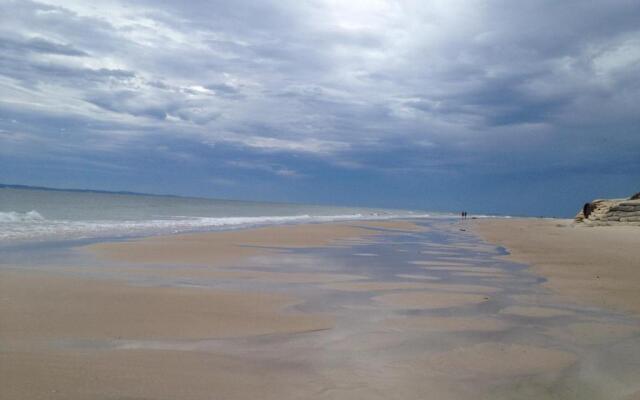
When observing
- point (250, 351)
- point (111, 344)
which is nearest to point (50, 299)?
point (111, 344)

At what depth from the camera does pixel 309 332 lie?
21.6ft

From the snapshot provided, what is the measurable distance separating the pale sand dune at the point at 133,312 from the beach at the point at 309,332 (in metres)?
0.04

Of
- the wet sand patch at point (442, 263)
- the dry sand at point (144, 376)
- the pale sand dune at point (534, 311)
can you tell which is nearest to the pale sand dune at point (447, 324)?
the pale sand dune at point (534, 311)

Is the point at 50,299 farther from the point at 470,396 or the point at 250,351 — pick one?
the point at 470,396

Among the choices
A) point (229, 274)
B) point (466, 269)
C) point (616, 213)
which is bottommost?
point (229, 274)

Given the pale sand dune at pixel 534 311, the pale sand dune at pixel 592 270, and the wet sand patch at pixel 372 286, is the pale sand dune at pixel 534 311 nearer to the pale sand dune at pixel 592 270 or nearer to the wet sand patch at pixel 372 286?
the pale sand dune at pixel 592 270

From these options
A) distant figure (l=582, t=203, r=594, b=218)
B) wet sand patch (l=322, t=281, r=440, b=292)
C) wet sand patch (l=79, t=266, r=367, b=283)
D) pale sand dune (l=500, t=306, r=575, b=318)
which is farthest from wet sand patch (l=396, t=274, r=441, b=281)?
distant figure (l=582, t=203, r=594, b=218)

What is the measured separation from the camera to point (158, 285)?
384 inches

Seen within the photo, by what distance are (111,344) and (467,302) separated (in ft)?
20.3

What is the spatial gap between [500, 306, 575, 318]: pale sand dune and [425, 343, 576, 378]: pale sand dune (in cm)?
204

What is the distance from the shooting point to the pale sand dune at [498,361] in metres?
5.16

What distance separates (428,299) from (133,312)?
17.4 feet

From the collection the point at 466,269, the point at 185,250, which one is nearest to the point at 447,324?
the point at 466,269

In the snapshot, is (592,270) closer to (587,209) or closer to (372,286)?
(372,286)
